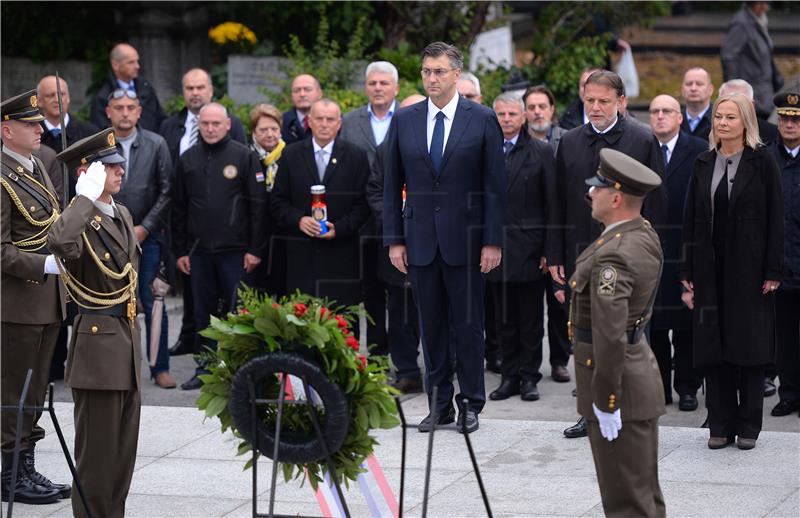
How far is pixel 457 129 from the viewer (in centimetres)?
800

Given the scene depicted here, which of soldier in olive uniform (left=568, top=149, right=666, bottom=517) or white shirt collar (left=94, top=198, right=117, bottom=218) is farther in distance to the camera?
white shirt collar (left=94, top=198, right=117, bottom=218)

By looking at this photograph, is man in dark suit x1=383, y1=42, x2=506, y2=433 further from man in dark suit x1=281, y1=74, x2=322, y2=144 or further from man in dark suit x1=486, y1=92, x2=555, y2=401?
man in dark suit x1=281, y1=74, x2=322, y2=144

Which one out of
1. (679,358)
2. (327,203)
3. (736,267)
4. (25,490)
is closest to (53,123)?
(327,203)

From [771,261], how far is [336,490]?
3.48m

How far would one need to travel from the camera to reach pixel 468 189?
26.4 feet

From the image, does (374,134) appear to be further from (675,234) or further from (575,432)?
(575,432)

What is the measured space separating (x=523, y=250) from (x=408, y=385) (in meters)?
1.31

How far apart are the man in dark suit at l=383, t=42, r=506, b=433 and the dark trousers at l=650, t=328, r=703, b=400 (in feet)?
5.10

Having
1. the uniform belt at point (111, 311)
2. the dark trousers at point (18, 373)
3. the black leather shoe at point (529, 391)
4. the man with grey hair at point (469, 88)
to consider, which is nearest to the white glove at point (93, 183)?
→ the uniform belt at point (111, 311)

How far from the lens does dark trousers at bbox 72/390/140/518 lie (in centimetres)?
629

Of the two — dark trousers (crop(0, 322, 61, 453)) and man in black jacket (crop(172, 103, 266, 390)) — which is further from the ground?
man in black jacket (crop(172, 103, 266, 390))

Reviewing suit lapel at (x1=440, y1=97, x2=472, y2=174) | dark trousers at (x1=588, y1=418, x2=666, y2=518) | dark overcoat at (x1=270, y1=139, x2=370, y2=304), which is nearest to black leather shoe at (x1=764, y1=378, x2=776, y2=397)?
dark overcoat at (x1=270, y1=139, x2=370, y2=304)

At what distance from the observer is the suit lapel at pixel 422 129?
26.4ft

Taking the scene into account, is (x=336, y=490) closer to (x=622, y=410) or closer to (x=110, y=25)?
(x=622, y=410)
